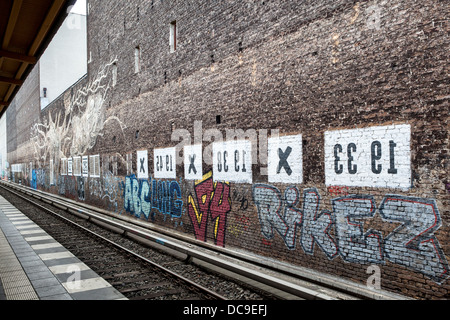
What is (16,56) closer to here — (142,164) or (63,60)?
(142,164)

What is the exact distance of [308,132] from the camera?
23.2 ft

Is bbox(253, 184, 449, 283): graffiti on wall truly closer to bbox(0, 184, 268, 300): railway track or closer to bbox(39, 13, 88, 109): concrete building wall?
bbox(0, 184, 268, 300): railway track

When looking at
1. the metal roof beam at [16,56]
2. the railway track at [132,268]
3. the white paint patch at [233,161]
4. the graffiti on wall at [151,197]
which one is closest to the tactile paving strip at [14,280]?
the railway track at [132,268]

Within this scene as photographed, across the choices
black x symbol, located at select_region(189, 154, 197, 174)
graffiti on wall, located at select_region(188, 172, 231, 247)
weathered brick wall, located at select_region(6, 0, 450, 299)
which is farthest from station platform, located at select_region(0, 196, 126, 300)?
black x symbol, located at select_region(189, 154, 197, 174)

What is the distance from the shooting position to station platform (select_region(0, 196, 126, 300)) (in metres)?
5.80

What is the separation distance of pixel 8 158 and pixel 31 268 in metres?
57.5

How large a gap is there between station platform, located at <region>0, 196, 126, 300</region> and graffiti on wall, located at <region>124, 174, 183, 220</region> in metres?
3.55

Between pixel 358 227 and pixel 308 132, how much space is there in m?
2.08

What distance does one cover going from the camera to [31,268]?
24.2 feet

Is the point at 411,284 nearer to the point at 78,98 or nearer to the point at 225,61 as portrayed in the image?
the point at 225,61

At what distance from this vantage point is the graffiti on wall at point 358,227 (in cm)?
522

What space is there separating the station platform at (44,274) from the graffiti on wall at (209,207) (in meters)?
3.47

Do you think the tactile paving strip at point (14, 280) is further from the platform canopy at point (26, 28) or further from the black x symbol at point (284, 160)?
the black x symbol at point (284, 160)

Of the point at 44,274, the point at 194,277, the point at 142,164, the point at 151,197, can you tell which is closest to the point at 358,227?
the point at 194,277
